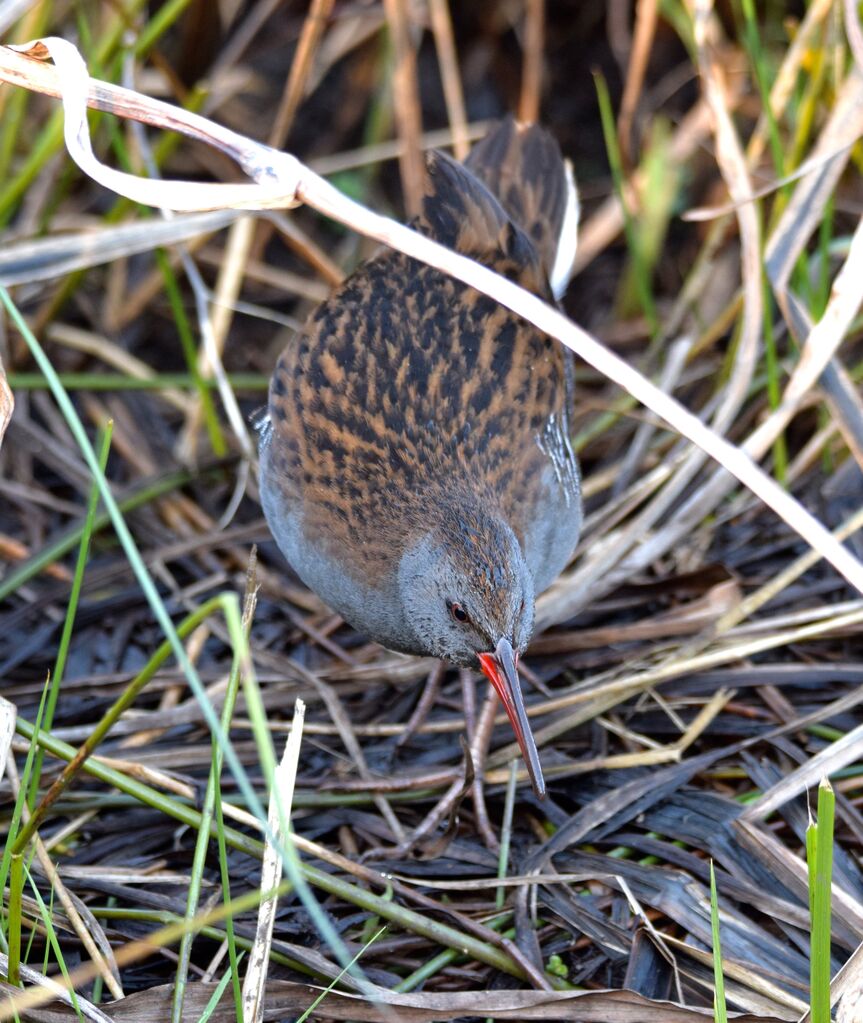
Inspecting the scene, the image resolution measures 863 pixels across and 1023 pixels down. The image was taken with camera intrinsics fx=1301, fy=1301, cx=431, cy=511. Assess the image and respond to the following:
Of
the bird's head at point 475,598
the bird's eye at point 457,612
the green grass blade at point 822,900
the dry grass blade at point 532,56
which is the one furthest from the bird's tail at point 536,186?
the green grass blade at point 822,900

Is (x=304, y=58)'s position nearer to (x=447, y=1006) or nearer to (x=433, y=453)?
(x=433, y=453)

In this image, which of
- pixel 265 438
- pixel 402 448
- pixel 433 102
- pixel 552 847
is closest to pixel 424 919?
pixel 552 847

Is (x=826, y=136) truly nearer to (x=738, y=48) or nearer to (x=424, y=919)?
(x=738, y=48)

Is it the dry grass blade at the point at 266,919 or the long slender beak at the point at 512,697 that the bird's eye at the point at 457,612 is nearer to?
the long slender beak at the point at 512,697

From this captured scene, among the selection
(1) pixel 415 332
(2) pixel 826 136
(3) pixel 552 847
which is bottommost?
(3) pixel 552 847

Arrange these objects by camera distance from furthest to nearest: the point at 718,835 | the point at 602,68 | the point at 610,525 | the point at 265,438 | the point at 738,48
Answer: the point at 602,68
the point at 738,48
the point at 610,525
the point at 265,438
the point at 718,835

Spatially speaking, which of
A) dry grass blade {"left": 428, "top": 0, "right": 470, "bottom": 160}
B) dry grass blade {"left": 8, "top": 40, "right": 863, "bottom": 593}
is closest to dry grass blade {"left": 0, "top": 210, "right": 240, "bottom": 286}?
dry grass blade {"left": 8, "top": 40, "right": 863, "bottom": 593}

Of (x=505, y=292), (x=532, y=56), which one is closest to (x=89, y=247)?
(x=505, y=292)
